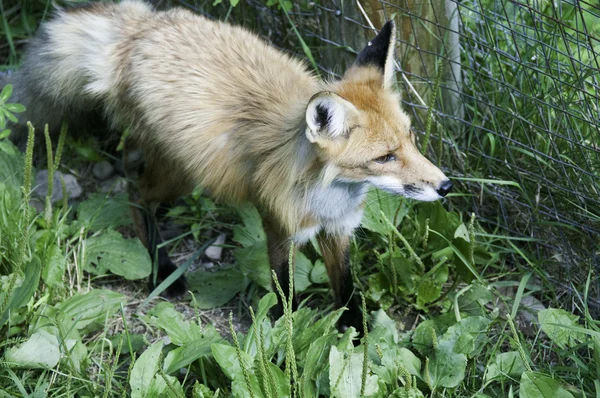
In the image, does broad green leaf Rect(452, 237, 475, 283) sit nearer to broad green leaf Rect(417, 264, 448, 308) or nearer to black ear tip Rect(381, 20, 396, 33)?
broad green leaf Rect(417, 264, 448, 308)

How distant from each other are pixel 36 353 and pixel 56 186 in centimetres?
132

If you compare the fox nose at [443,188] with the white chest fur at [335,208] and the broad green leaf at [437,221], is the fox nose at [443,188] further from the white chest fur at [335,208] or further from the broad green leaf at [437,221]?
the broad green leaf at [437,221]

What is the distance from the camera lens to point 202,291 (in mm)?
3488

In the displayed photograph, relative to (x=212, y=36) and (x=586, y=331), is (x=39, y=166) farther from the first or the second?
(x=586, y=331)

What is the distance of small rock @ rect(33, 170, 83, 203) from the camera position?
3868 millimetres

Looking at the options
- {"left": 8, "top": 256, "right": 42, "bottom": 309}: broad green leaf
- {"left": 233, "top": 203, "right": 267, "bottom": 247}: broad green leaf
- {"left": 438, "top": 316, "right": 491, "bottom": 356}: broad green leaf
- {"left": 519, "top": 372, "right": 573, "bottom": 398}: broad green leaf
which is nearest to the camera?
{"left": 519, "top": 372, "right": 573, "bottom": 398}: broad green leaf

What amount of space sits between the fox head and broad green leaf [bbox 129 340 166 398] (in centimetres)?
97

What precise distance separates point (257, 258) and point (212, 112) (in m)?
0.77

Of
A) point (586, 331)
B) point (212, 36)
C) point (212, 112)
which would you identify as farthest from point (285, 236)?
point (586, 331)

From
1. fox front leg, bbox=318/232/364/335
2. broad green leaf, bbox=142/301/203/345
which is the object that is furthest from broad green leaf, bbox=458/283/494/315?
broad green leaf, bbox=142/301/203/345

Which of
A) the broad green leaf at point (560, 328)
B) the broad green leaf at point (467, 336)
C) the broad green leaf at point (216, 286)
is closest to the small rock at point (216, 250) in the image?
the broad green leaf at point (216, 286)

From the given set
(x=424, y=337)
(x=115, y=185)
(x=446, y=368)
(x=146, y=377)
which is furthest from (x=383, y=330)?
(x=115, y=185)

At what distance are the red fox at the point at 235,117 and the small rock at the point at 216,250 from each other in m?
0.21

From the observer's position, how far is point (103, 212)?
377 centimetres
